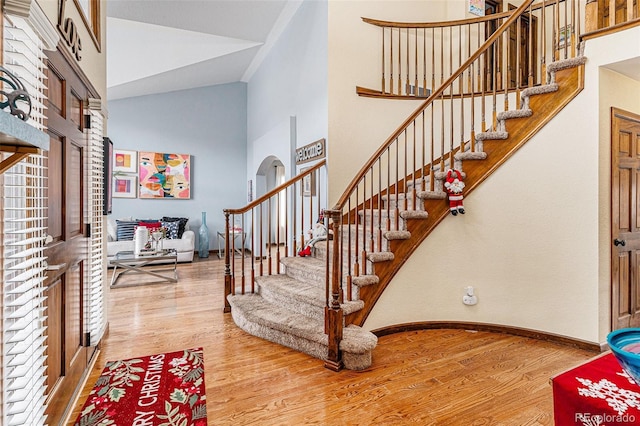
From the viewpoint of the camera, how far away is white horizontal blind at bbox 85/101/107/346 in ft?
7.97

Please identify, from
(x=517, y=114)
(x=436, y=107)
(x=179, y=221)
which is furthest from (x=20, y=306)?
(x=179, y=221)

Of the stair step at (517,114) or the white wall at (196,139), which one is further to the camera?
the white wall at (196,139)

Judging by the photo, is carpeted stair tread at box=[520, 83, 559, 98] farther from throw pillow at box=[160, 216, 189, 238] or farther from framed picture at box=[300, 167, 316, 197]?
throw pillow at box=[160, 216, 189, 238]

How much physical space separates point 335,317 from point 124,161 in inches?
244

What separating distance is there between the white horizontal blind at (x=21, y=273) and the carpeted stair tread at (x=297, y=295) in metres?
1.86

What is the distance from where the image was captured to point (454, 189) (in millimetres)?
3121

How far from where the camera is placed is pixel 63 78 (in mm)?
1892

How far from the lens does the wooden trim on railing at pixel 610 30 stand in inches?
99.1

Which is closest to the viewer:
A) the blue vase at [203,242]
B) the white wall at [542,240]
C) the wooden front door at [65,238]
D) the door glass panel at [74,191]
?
the wooden front door at [65,238]

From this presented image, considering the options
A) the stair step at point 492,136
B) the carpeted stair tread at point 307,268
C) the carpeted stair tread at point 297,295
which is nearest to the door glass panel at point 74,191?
the carpeted stair tread at point 297,295

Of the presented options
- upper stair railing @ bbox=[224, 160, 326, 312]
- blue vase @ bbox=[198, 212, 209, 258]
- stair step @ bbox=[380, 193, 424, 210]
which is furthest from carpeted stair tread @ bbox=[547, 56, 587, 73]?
blue vase @ bbox=[198, 212, 209, 258]

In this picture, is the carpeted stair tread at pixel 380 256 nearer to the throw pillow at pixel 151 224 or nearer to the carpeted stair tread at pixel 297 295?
the carpeted stair tread at pixel 297 295

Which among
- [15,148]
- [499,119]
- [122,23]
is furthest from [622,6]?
[122,23]

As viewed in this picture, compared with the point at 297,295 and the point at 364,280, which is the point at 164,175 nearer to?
the point at 297,295
